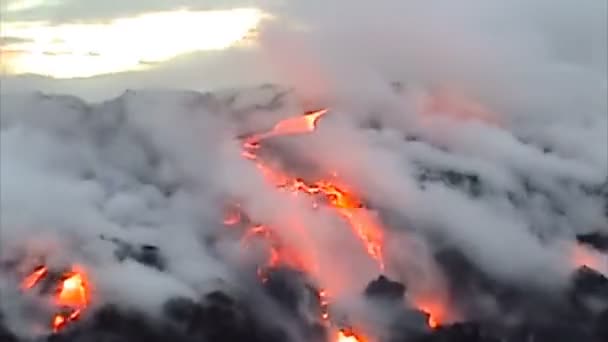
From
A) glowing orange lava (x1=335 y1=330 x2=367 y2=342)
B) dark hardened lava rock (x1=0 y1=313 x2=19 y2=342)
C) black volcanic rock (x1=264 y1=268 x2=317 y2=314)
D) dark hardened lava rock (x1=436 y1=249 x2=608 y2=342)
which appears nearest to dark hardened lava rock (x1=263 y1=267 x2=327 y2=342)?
black volcanic rock (x1=264 y1=268 x2=317 y2=314)

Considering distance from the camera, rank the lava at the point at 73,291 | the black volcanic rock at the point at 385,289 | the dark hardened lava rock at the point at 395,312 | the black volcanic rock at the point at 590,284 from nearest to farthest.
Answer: the lava at the point at 73,291 < the dark hardened lava rock at the point at 395,312 < the black volcanic rock at the point at 385,289 < the black volcanic rock at the point at 590,284

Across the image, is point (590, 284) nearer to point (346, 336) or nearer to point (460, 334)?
point (460, 334)

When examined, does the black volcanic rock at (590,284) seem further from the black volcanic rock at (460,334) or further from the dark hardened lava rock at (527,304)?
the black volcanic rock at (460,334)

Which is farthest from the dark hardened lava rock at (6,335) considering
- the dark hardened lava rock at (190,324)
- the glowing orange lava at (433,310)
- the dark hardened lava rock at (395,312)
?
the glowing orange lava at (433,310)

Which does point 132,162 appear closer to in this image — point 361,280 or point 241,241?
point 241,241

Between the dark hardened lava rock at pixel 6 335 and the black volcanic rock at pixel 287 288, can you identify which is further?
the black volcanic rock at pixel 287 288
